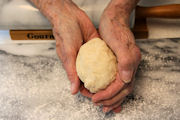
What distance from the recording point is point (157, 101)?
3.60 feet

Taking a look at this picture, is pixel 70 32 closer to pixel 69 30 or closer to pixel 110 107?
pixel 69 30

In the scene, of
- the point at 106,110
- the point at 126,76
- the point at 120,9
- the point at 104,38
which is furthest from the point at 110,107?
the point at 120,9

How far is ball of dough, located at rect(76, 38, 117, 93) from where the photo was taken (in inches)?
37.5

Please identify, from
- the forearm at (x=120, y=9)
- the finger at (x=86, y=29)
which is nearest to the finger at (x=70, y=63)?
the finger at (x=86, y=29)

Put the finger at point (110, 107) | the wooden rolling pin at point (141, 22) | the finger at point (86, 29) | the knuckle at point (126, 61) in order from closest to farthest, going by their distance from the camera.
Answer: the knuckle at point (126, 61)
the finger at point (110, 107)
the finger at point (86, 29)
the wooden rolling pin at point (141, 22)

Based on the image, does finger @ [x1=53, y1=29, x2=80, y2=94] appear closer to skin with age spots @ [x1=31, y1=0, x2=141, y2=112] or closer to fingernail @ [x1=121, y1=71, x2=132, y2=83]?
skin with age spots @ [x1=31, y1=0, x2=141, y2=112]

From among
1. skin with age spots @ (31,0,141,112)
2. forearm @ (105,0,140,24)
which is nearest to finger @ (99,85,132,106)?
skin with age spots @ (31,0,141,112)

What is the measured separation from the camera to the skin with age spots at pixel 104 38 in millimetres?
939

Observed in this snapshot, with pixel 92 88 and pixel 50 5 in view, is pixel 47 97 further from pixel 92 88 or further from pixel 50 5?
pixel 50 5

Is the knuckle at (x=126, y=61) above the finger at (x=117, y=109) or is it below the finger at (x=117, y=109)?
above

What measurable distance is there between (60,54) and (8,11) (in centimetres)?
52

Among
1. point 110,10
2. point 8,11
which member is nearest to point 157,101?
point 110,10

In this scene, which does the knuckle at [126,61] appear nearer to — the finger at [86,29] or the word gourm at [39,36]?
the finger at [86,29]

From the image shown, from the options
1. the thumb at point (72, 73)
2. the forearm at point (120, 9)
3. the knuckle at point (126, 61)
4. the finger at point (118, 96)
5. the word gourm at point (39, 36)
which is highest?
the forearm at point (120, 9)
